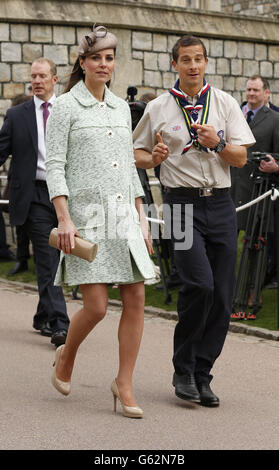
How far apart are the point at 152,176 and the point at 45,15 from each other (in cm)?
294

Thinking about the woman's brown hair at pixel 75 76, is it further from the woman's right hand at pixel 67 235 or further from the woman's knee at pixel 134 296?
the woman's knee at pixel 134 296

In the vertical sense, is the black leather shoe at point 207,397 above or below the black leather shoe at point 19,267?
above

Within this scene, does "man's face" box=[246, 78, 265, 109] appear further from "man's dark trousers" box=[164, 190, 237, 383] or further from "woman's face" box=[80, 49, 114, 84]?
"woman's face" box=[80, 49, 114, 84]

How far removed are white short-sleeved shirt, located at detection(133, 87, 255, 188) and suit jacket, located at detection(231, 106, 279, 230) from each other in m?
3.56

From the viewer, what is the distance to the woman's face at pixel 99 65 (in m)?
5.14

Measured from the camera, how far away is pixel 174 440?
15.1 ft

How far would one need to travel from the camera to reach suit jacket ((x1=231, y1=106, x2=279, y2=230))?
9.07 m

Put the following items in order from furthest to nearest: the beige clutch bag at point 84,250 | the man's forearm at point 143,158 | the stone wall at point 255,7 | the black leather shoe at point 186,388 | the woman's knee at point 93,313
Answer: the stone wall at point 255,7 < the man's forearm at point 143,158 < the black leather shoe at point 186,388 < the woman's knee at point 93,313 < the beige clutch bag at point 84,250

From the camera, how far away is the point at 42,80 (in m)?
7.60

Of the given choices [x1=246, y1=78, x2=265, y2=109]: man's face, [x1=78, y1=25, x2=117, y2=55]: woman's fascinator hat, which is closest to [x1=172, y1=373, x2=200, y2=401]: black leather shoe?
[x1=78, y1=25, x2=117, y2=55]: woman's fascinator hat

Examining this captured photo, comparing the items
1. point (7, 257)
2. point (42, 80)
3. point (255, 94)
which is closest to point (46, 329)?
point (42, 80)

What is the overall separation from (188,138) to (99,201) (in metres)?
0.67

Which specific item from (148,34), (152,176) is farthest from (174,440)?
(148,34)

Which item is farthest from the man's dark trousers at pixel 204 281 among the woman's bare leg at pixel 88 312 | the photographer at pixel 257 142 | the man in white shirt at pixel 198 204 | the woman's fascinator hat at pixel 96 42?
the photographer at pixel 257 142
